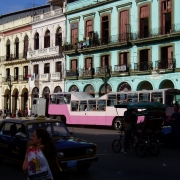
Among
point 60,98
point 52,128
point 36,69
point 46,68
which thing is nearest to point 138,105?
point 52,128

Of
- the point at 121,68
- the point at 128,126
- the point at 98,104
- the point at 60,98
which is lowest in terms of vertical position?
the point at 128,126

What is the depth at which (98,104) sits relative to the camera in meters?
31.0

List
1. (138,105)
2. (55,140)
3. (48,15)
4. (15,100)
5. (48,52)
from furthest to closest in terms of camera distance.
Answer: (15,100) → (48,15) → (48,52) → (138,105) → (55,140)

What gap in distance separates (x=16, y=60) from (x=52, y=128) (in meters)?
42.6

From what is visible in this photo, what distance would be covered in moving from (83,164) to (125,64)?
93.1 ft

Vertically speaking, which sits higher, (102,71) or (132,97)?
(102,71)

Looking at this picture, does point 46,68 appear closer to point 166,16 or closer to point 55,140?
point 166,16

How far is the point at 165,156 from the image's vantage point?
561 inches

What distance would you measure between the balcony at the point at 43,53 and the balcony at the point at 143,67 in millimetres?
12277

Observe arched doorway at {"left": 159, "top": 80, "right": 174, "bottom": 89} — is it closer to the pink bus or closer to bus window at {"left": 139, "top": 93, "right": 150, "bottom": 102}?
the pink bus

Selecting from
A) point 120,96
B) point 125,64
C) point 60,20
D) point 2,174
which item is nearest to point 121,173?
point 2,174

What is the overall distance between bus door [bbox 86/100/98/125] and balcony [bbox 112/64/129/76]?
25.6 ft

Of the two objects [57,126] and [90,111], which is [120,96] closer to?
[90,111]

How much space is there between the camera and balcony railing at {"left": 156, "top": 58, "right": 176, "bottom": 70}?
1329 inches
